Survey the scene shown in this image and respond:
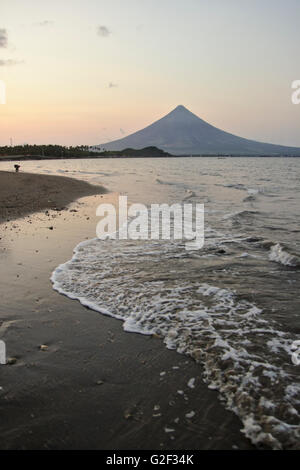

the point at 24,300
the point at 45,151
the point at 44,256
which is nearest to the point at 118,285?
the point at 24,300

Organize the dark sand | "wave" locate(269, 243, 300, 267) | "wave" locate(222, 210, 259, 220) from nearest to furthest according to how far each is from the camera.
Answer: the dark sand, "wave" locate(269, 243, 300, 267), "wave" locate(222, 210, 259, 220)

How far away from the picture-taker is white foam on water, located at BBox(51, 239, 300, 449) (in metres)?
2.82

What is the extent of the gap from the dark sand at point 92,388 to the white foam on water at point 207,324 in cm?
19

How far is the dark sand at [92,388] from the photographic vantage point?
8.15 feet

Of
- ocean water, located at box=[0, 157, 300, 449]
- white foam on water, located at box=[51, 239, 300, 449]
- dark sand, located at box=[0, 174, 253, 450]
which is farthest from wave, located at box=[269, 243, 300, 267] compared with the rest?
dark sand, located at box=[0, 174, 253, 450]

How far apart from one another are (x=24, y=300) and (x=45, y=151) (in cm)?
11834

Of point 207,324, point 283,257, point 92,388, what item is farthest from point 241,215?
point 92,388

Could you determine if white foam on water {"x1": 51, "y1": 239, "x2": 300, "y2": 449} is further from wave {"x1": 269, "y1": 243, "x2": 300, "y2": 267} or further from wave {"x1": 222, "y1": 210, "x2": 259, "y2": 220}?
wave {"x1": 222, "y1": 210, "x2": 259, "y2": 220}

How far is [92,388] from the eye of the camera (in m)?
3.03

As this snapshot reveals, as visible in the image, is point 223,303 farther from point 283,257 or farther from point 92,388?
point 283,257

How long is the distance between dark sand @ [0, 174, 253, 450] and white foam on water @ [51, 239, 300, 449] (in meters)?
0.19

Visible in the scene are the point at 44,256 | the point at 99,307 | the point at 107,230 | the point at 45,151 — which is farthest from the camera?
the point at 45,151
